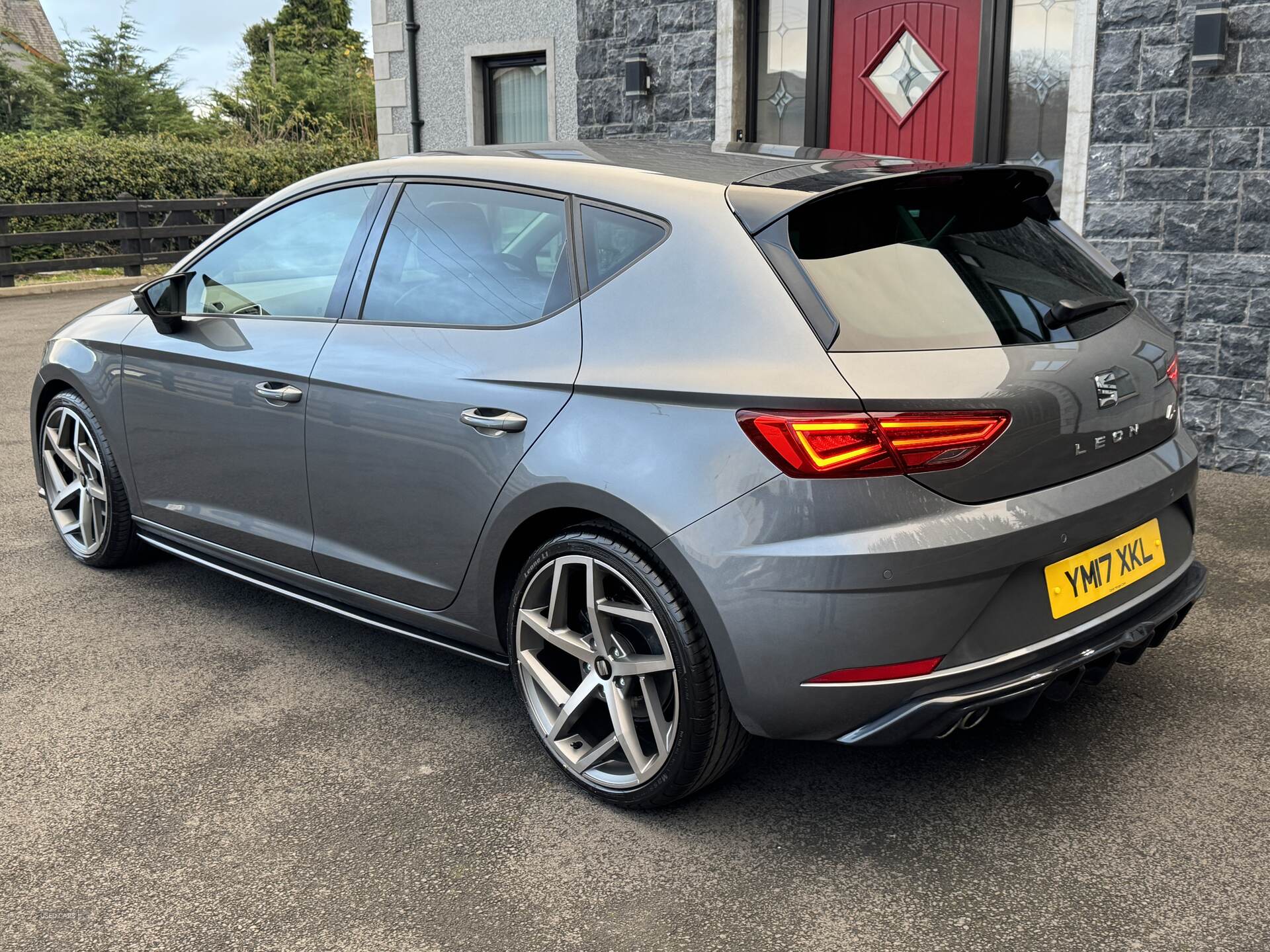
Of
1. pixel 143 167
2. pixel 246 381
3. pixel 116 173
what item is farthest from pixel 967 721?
pixel 143 167

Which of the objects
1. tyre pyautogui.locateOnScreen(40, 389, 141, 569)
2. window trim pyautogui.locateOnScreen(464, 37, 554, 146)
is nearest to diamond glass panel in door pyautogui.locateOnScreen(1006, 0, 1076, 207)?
window trim pyautogui.locateOnScreen(464, 37, 554, 146)

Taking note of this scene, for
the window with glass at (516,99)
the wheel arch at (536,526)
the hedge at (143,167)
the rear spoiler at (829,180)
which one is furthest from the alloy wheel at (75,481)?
the hedge at (143,167)

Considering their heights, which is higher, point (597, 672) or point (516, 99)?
point (516, 99)

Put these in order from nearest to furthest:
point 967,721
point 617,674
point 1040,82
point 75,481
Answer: point 967,721, point 617,674, point 75,481, point 1040,82

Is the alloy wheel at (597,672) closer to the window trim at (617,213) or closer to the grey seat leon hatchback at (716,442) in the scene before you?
the grey seat leon hatchback at (716,442)

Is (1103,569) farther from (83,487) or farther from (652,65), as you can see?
(652,65)

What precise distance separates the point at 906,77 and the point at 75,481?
615 centimetres

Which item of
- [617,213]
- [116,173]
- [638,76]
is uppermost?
[638,76]

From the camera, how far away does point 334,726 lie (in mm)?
3588

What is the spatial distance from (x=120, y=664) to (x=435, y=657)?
3.46ft

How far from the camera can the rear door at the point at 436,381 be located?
3131 mm

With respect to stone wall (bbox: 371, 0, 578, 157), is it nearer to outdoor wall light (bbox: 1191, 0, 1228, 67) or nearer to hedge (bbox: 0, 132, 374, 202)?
outdoor wall light (bbox: 1191, 0, 1228, 67)

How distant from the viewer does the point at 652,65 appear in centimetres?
941

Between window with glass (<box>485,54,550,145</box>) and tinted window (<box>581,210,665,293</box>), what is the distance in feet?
26.6
